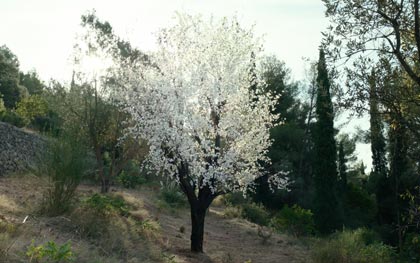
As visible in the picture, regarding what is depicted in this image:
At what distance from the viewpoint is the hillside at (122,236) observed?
309 inches

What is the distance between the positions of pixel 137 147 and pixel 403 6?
534 inches

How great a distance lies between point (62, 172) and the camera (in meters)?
10.1

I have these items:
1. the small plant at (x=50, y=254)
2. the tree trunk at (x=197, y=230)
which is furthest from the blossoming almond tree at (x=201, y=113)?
the small plant at (x=50, y=254)

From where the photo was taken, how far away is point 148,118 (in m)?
12.5

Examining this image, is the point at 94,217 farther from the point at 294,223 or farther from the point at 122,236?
the point at 294,223

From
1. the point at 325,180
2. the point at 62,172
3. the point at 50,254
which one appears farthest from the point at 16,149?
the point at 325,180

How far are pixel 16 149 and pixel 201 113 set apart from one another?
34.5 ft

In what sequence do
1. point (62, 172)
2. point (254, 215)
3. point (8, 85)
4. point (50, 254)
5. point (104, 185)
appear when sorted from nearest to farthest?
point (50, 254) → point (62, 172) → point (104, 185) → point (254, 215) → point (8, 85)

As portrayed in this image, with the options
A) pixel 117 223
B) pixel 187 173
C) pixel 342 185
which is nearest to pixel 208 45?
pixel 187 173

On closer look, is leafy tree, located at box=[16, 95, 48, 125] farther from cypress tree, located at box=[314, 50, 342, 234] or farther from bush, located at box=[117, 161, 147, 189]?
cypress tree, located at box=[314, 50, 342, 234]

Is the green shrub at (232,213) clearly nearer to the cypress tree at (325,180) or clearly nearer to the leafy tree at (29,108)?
the cypress tree at (325,180)

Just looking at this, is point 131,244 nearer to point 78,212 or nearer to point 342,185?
point 78,212

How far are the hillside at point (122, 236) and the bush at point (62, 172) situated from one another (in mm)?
337

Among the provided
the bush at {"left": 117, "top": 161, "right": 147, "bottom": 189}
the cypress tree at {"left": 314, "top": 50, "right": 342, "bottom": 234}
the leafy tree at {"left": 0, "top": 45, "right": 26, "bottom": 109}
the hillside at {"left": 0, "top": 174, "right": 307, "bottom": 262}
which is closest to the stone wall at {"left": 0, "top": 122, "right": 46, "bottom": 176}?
the hillside at {"left": 0, "top": 174, "right": 307, "bottom": 262}
